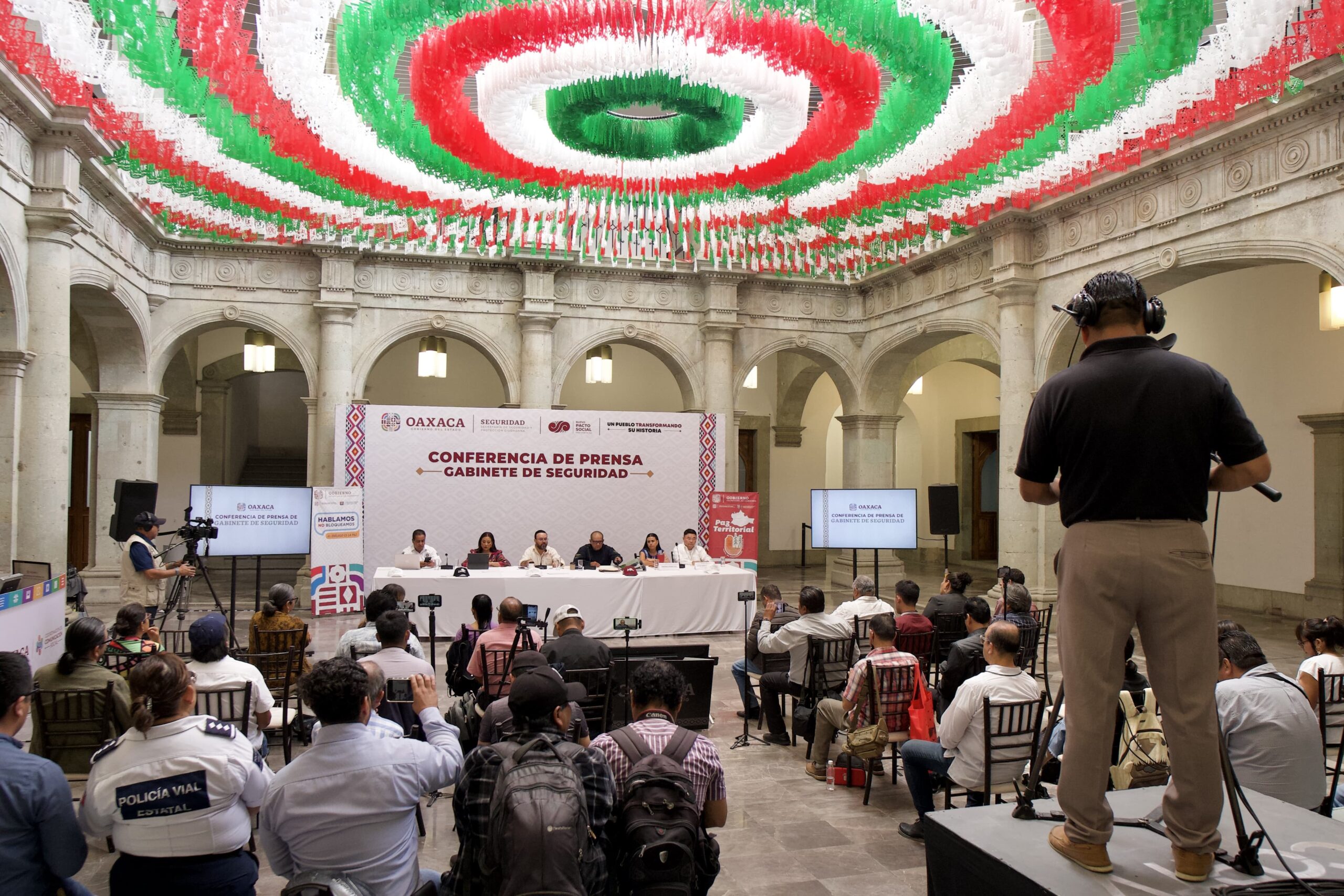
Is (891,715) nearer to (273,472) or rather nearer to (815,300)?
(815,300)

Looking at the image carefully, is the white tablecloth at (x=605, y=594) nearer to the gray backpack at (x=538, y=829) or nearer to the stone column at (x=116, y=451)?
the stone column at (x=116, y=451)

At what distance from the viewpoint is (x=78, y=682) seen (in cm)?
374

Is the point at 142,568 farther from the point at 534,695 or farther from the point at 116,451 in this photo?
the point at 534,695

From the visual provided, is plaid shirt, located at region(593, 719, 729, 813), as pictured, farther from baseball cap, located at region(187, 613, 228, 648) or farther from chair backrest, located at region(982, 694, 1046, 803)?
baseball cap, located at region(187, 613, 228, 648)

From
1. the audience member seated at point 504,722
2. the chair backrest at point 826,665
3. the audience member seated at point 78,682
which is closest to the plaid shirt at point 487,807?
the audience member seated at point 504,722

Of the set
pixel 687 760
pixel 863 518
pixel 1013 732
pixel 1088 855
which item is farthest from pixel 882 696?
pixel 863 518

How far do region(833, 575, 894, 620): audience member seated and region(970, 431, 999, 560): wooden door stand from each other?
12.0 m

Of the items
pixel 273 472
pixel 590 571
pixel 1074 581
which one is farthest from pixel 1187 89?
pixel 273 472

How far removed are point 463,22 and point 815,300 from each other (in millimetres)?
10173

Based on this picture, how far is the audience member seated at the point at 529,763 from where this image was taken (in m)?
2.25

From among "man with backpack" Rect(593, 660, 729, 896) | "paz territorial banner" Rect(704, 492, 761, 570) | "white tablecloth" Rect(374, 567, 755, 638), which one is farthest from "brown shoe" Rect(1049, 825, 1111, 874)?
"paz territorial banner" Rect(704, 492, 761, 570)

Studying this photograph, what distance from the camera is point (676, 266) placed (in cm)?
1345

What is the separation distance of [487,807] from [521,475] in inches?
354

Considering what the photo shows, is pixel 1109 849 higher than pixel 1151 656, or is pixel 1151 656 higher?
pixel 1151 656
